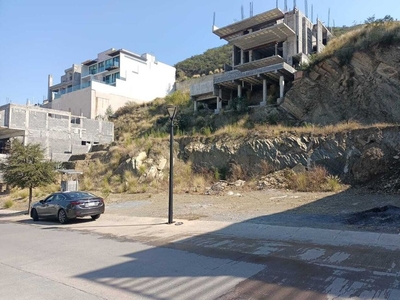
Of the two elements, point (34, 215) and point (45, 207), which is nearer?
point (45, 207)

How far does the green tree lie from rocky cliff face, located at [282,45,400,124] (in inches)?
869

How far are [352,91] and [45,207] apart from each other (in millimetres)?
26365

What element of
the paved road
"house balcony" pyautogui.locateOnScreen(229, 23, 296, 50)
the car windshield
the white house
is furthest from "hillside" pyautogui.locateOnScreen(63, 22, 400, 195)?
the white house

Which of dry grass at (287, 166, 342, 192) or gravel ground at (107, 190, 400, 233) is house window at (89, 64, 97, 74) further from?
dry grass at (287, 166, 342, 192)

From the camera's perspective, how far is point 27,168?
20.2 meters

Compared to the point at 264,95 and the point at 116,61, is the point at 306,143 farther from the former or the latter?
the point at 116,61

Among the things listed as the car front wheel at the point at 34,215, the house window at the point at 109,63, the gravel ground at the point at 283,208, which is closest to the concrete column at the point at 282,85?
the gravel ground at the point at 283,208

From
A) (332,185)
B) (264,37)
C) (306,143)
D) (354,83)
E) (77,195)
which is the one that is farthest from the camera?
(264,37)

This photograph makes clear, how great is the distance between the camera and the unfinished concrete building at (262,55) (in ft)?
118

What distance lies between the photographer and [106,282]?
20.1 feet

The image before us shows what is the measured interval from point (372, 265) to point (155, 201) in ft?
52.4

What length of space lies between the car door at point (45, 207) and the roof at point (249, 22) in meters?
35.3

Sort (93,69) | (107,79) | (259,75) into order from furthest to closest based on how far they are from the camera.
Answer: (93,69)
(107,79)
(259,75)

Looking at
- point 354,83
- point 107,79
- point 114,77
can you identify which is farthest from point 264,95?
point 107,79
